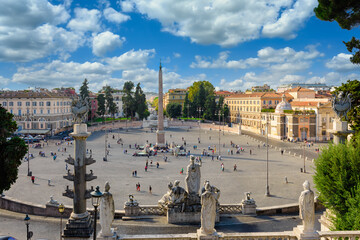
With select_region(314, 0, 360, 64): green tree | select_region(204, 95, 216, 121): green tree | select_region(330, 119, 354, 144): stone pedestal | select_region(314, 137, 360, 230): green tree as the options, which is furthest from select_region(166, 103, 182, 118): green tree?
select_region(314, 137, 360, 230): green tree

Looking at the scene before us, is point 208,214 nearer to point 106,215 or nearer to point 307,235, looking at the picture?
point 307,235

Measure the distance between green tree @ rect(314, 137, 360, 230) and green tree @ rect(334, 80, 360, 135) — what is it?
26.6 feet

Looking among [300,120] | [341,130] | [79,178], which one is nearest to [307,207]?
[341,130]

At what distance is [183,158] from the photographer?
39.3 meters

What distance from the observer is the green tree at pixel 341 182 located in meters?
9.70

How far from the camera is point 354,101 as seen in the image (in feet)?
62.0

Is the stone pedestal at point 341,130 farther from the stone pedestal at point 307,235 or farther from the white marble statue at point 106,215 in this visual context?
the white marble statue at point 106,215

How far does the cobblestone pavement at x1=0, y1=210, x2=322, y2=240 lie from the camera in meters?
13.6

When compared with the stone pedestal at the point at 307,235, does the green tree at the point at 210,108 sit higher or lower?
higher

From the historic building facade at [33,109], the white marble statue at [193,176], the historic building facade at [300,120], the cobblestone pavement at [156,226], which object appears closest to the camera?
the cobblestone pavement at [156,226]

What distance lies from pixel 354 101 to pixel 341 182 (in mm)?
11110

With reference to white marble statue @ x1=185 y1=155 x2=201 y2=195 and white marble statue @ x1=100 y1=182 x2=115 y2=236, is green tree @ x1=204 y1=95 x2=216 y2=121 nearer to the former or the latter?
white marble statue @ x1=185 y1=155 x2=201 y2=195

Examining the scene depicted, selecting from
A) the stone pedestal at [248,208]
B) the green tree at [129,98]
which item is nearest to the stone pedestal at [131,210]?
the stone pedestal at [248,208]

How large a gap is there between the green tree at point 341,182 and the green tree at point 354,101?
810 centimetres
